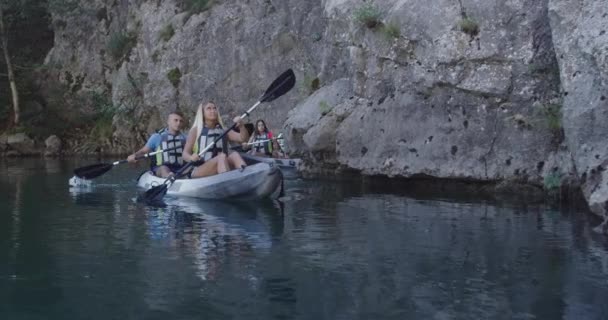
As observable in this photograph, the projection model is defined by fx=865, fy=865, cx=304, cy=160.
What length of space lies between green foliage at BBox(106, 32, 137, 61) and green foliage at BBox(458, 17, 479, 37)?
56.0ft

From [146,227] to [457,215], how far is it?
11.3 feet

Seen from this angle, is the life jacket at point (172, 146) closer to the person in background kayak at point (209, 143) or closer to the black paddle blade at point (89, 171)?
the person in background kayak at point (209, 143)

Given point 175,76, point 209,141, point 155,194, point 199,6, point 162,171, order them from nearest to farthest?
point 155,194
point 209,141
point 162,171
point 175,76
point 199,6

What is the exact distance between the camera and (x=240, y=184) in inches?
439

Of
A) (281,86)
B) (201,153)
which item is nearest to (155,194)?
(201,153)

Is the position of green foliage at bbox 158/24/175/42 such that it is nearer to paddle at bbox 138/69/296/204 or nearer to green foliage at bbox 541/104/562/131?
paddle at bbox 138/69/296/204

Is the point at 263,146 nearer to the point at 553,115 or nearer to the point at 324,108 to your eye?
the point at 324,108

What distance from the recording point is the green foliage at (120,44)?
2688 centimetres

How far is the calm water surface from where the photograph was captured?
521 cm

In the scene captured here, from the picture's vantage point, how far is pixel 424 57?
11914 mm

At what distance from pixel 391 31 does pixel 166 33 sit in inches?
537

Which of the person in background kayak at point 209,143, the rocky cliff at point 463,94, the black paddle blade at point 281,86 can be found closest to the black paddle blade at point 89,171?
the person in background kayak at point 209,143

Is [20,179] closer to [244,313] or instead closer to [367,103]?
[367,103]

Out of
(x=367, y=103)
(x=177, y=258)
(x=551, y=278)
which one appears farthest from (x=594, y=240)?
(x=367, y=103)
